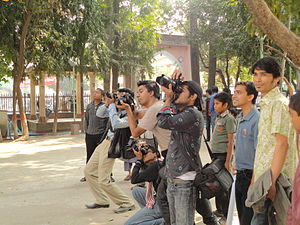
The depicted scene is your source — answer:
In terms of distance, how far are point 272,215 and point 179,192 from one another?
2.46 feet

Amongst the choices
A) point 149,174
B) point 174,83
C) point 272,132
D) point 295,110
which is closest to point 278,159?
point 272,132

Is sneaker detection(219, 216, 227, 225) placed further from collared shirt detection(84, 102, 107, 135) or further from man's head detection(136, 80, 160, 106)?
collared shirt detection(84, 102, 107, 135)

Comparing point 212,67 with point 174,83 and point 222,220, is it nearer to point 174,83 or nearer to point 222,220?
point 222,220

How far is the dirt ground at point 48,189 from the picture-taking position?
516 centimetres

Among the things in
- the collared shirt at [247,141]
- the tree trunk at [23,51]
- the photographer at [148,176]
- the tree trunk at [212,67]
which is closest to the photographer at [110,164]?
the photographer at [148,176]

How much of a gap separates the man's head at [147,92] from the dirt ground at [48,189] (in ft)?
5.64

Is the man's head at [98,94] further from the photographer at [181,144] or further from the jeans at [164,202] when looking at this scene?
the photographer at [181,144]

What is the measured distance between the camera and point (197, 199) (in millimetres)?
3459

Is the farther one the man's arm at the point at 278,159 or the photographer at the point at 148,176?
the photographer at the point at 148,176

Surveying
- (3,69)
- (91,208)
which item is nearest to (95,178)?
(91,208)

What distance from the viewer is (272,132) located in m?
2.88

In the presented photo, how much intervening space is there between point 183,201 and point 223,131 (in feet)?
7.01

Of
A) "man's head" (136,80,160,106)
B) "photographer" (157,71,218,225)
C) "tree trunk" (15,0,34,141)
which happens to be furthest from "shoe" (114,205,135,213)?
"tree trunk" (15,0,34,141)

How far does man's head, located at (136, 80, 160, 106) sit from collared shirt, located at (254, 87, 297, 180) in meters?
1.30
